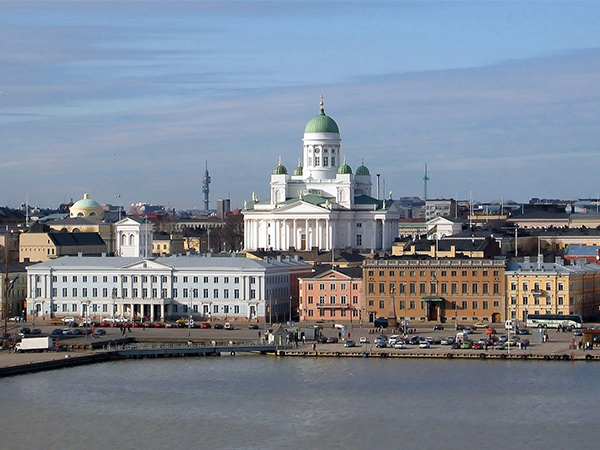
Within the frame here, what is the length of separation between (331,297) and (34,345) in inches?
718

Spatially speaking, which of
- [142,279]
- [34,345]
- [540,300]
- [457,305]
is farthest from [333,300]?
[34,345]

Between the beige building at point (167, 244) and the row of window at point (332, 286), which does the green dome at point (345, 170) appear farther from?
the row of window at point (332, 286)

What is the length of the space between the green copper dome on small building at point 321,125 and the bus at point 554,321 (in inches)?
1834

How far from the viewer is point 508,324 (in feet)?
238

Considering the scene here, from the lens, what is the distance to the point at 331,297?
8206 centimetres

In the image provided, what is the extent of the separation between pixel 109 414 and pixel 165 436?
448cm

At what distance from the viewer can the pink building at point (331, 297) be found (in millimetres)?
81688

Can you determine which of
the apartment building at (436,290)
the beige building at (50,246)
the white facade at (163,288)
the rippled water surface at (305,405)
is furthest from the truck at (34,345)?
the beige building at (50,246)

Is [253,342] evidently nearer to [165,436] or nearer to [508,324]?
[508,324]

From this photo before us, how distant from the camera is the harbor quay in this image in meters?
64.8

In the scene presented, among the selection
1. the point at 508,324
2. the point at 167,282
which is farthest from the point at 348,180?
the point at 508,324

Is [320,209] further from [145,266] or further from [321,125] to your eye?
[145,266]

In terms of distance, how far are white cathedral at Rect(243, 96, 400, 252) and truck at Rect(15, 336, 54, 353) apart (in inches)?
1793

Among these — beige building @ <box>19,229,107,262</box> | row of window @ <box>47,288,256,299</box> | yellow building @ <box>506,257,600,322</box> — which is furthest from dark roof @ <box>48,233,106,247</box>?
yellow building @ <box>506,257,600,322</box>
